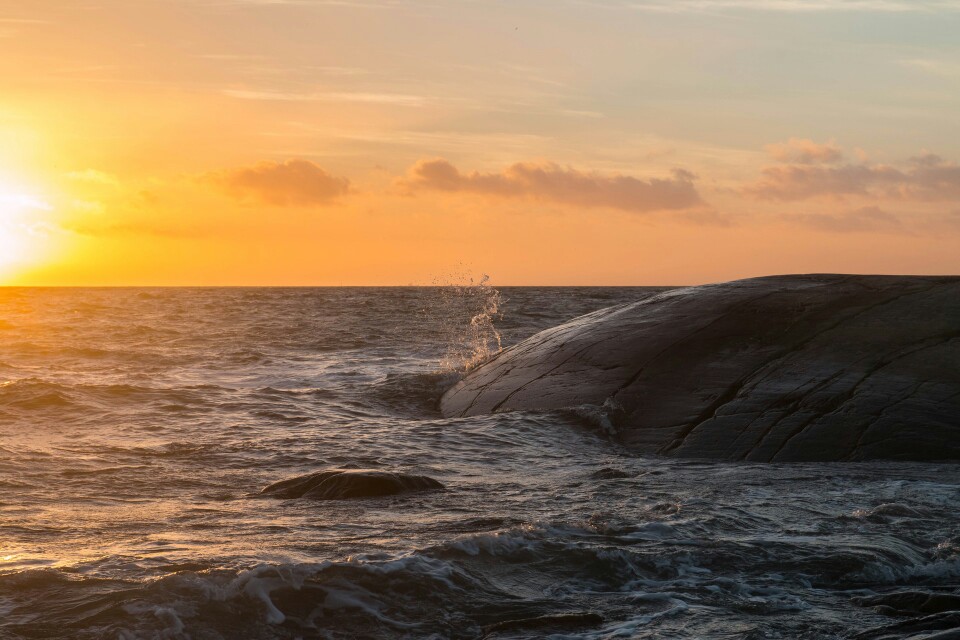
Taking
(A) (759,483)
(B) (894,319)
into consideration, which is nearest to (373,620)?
(A) (759,483)

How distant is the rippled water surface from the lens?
210 inches

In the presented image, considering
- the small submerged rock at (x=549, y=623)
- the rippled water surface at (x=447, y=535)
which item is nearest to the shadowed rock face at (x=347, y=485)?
the rippled water surface at (x=447, y=535)

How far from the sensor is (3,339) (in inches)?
1230

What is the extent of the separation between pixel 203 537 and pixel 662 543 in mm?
3329

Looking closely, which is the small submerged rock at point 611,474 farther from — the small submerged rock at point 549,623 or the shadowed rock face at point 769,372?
the small submerged rock at point 549,623

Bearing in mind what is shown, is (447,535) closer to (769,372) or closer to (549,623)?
(549,623)

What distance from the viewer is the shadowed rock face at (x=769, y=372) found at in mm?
Result: 10273

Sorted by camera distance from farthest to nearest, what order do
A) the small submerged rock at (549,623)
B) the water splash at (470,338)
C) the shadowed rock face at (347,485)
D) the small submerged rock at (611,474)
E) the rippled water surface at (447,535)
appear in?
the water splash at (470,338)
the small submerged rock at (611,474)
the shadowed rock face at (347,485)
the rippled water surface at (447,535)
the small submerged rock at (549,623)

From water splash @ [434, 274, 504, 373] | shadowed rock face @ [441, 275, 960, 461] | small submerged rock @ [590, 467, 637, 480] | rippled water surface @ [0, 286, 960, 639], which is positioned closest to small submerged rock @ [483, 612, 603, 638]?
rippled water surface @ [0, 286, 960, 639]

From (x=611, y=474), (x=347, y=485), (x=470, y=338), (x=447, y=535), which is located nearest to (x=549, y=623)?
(x=447, y=535)

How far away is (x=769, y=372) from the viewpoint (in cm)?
1134

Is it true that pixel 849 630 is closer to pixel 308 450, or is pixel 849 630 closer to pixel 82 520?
pixel 82 520

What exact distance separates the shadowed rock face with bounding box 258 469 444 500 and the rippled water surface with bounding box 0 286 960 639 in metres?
0.29

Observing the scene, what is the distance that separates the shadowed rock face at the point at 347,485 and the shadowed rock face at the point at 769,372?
10.8ft
